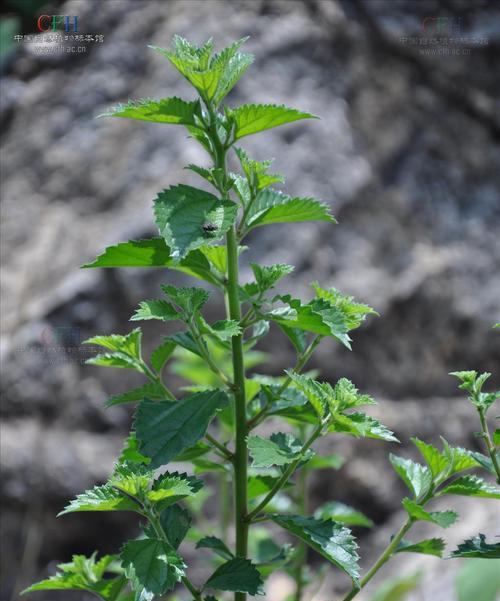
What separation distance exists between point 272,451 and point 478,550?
252 millimetres

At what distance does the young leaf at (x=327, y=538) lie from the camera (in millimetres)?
766

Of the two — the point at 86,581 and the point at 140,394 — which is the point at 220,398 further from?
the point at 86,581

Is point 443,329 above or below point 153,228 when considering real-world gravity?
below

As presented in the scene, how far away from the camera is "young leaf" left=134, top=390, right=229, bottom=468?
30.4 inches

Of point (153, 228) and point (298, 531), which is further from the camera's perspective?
point (153, 228)

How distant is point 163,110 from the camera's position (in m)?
0.78

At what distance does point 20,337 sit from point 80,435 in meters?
0.36

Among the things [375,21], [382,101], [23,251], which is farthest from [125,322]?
[375,21]

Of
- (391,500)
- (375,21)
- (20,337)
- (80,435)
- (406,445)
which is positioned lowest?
(391,500)

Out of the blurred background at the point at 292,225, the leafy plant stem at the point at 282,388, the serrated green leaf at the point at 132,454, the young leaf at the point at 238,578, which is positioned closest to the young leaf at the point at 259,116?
the leafy plant stem at the point at 282,388

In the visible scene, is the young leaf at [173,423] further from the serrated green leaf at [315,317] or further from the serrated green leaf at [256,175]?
the serrated green leaf at [256,175]

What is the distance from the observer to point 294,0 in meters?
2.64

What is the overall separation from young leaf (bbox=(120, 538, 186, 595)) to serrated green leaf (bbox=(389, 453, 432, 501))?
1.15 ft

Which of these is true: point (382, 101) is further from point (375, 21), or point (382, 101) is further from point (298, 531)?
point (298, 531)
